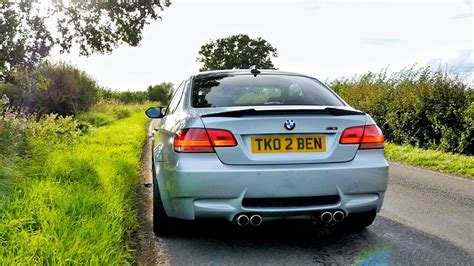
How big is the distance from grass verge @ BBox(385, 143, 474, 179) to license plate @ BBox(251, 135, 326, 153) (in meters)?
5.78

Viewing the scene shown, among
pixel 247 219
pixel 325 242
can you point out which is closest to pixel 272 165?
pixel 247 219

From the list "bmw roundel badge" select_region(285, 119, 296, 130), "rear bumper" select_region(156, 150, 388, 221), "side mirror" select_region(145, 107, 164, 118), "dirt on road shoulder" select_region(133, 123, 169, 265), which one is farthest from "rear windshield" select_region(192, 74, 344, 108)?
"side mirror" select_region(145, 107, 164, 118)

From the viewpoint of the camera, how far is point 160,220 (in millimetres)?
4426

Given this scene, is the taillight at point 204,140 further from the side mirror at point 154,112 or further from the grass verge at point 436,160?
the grass verge at point 436,160

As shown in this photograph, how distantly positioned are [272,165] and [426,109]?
10.6 meters

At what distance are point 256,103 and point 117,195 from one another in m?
1.85

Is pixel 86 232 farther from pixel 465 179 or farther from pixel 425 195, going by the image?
pixel 465 179

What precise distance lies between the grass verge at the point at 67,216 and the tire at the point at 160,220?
0.28 metres

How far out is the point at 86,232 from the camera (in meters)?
3.85

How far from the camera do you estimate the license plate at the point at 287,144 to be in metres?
3.86

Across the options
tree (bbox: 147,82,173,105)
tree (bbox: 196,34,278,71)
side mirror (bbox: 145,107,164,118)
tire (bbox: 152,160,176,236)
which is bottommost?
tree (bbox: 147,82,173,105)

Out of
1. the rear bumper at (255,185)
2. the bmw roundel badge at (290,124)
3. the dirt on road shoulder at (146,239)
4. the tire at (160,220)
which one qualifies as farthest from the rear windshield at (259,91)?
the dirt on road shoulder at (146,239)

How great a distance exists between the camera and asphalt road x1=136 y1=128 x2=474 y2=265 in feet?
13.1

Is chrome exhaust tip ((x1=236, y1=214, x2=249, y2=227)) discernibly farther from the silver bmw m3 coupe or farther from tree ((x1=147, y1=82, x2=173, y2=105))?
tree ((x1=147, y1=82, x2=173, y2=105))
